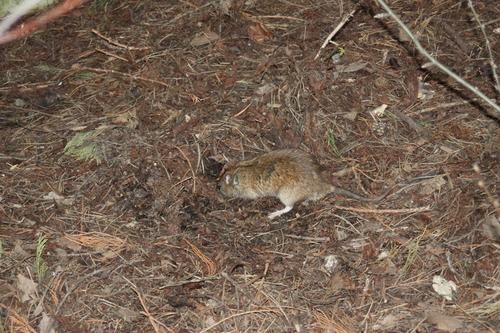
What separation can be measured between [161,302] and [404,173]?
5.82ft

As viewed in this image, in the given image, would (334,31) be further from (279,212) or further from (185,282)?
(185,282)

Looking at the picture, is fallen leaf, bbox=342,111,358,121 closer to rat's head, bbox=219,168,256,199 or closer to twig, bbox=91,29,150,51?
rat's head, bbox=219,168,256,199

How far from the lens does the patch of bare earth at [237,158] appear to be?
380 centimetres

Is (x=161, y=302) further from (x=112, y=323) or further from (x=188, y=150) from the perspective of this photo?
(x=188, y=150)

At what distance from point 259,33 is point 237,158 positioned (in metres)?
1.28

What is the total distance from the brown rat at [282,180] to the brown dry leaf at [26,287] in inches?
51.5

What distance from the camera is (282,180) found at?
4328 mm

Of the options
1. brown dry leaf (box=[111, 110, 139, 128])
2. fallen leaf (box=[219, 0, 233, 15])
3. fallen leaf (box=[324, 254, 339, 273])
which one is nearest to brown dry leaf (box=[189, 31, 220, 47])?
fallen leaf (box=[219, 0, 233, 15])

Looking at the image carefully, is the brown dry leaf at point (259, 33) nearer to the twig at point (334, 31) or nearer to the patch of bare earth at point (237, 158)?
the patch of bare earth at point (237, 158)

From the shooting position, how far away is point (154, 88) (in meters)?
5.13

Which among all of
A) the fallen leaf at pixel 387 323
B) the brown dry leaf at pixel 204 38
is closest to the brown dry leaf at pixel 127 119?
the brown dry leaf at pixel 204 38

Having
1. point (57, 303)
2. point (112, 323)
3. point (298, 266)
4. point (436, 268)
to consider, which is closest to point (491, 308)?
point (436, 268)

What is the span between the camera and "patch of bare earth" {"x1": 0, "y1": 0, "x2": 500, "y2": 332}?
3.80m

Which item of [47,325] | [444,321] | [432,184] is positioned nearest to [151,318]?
[47,325]
